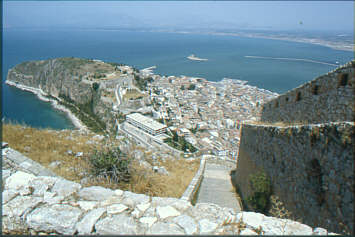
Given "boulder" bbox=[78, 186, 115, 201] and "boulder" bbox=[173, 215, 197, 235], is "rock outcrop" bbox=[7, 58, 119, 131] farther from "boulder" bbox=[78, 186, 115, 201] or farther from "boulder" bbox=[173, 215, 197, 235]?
"boulder" bbox=[173, 215, 197, 235]

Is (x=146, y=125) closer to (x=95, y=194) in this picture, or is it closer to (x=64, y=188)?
(x=64, y=188)

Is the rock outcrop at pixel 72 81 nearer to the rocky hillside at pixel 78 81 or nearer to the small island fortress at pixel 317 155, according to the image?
the rocky hillside at pixel 78 81

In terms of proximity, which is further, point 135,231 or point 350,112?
point 350,112

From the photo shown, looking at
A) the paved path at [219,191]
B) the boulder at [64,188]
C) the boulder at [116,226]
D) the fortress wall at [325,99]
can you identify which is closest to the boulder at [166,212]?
the boulder at [116,226]

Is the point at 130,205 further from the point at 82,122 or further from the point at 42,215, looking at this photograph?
the point at 82,122

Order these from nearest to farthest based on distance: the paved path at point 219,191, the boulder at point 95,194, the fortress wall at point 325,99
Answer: the boulder at point 95,194, the fortress wall at point 325,99, the paved path at point 219,191

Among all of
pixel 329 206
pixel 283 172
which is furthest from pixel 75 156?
pixel 329 206
